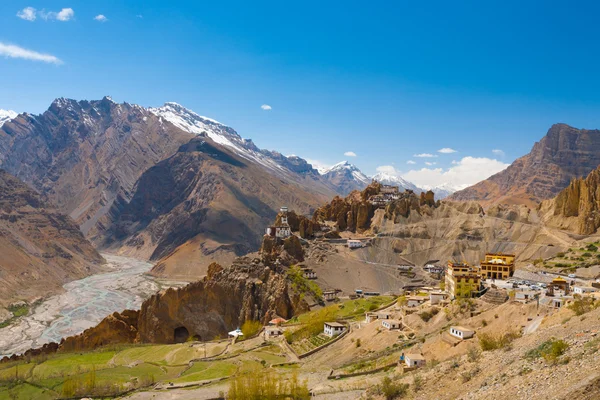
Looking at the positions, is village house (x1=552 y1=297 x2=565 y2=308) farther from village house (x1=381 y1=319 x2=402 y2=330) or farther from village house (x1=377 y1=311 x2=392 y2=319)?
village house (x1=377 y1=311 x2=392 y2=319)

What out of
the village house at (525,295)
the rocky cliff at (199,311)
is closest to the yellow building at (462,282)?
the village house at (525,295)

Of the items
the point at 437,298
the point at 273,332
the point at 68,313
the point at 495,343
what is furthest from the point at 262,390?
the point at 68,313

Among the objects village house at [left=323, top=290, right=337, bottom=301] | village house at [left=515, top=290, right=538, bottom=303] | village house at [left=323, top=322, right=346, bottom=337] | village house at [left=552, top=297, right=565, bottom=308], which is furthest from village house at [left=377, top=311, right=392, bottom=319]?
village house at [left=323, top=290, right=337, bottom=301]

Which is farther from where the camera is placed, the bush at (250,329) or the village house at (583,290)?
the bush at (250,329)

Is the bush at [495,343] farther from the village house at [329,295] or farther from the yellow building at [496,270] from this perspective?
the village house at [329,295]

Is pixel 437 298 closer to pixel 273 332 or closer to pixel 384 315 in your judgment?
pixel 384 315
